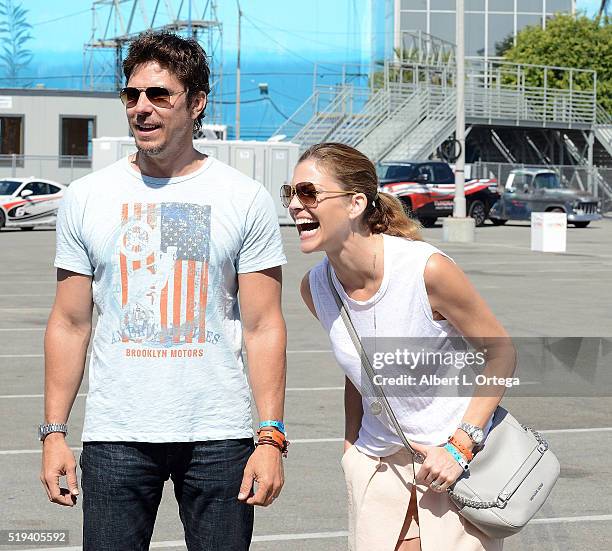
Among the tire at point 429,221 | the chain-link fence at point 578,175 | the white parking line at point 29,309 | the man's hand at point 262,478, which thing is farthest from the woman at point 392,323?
the chain-link fence at point 578,175

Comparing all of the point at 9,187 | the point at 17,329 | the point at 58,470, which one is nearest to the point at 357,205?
the point at 58,470

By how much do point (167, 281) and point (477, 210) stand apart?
1479 inches

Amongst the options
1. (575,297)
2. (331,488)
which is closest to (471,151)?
(575,297)

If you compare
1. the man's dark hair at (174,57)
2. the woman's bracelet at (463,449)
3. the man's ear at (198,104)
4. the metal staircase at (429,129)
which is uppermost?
the metal staircase at (429,129)

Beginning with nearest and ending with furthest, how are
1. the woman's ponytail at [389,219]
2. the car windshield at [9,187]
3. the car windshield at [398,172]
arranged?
the woman's ponytail at [389,219] < the car windshield at [9,187] < the car windshield at [398,172]

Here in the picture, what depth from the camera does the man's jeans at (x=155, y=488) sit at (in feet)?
11.6

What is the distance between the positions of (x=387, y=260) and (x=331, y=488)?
369 cm

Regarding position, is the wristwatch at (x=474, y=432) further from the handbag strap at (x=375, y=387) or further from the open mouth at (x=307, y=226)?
the open mouth at (x=307, y=226)

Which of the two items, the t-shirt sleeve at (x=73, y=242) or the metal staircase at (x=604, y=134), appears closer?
the t-shirt sleeve at (x=73, y=242)

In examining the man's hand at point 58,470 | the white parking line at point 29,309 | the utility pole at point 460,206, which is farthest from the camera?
the utility pole at point 460,206

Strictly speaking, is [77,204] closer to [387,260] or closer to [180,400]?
[180,400]

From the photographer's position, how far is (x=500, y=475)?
350 centimetres

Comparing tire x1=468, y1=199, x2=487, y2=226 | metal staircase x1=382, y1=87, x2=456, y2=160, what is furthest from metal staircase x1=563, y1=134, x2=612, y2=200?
tire x1=468, y1=199, x2=487, y2=226

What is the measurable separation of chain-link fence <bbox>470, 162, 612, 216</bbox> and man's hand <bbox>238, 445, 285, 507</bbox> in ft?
148
